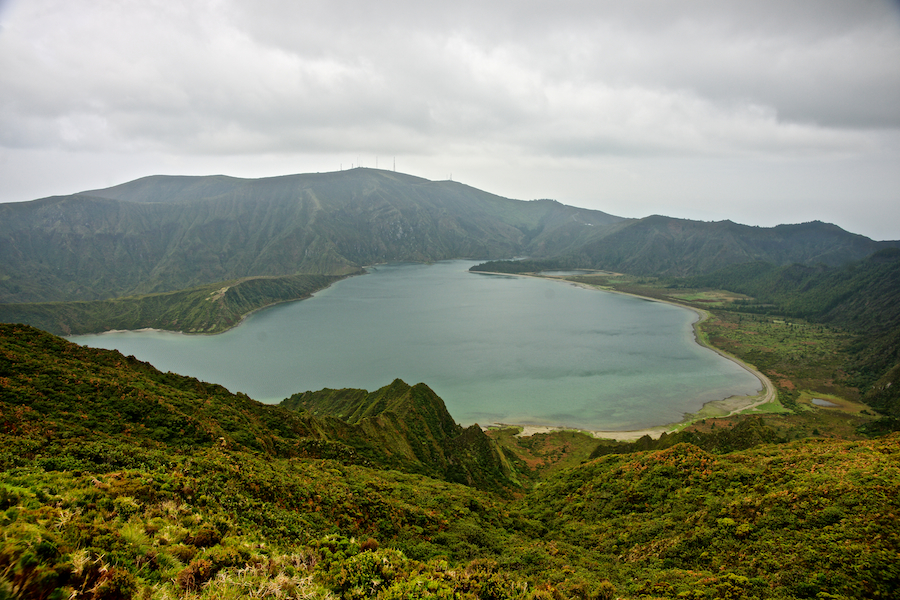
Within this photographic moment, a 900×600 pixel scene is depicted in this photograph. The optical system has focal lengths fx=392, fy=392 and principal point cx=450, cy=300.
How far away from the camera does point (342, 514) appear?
15984mm

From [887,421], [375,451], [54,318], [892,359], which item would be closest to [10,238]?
[54,318]

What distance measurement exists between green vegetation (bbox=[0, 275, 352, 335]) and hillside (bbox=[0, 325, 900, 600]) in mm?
89662

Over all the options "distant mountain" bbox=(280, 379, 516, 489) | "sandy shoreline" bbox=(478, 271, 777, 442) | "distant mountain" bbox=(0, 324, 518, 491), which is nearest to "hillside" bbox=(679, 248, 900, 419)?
"sandy shoreline" bbox=(478, 271, 777, 442)

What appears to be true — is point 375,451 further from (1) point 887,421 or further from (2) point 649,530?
(1) point 887,421

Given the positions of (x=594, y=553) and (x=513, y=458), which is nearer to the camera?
(x=594, y=553)

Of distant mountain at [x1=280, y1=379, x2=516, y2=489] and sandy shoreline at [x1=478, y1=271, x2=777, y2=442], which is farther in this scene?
sandy shoreline at [x1=478, y1=271, x2=777, y2=442]

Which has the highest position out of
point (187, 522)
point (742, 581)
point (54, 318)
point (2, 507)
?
point (2, 507)

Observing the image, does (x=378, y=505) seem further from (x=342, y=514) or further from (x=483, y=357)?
(x=483, y=357)

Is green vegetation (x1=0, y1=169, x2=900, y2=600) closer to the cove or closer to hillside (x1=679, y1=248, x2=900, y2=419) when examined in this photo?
the cove

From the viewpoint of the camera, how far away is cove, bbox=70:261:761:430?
59.4m

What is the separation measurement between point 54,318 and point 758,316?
200397 mm

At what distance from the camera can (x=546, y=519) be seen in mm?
22703

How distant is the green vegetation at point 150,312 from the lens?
95438 millimetres

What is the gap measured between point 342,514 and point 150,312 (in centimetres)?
12102
